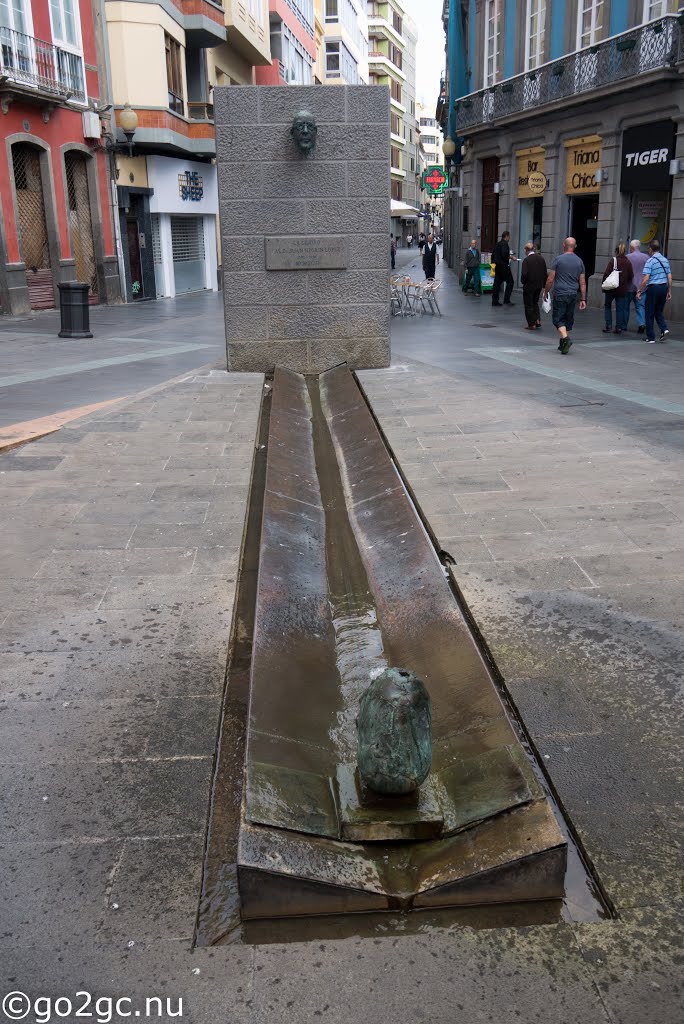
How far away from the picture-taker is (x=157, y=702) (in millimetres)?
3754

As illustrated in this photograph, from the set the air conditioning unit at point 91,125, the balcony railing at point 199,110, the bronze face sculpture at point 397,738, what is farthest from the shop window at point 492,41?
the bronze face sculpture at point 397,738

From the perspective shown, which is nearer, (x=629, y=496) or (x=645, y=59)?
(x=629, y=496)

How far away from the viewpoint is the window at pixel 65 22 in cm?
2227

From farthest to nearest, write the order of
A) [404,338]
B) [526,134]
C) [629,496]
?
[526,134], [404,338], [629,496]

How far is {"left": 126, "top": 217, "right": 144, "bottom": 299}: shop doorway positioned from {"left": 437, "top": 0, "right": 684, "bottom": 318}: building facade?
11.0 meters

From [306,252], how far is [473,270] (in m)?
16.3

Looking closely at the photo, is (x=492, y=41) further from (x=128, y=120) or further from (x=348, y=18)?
(x=348, y=18)

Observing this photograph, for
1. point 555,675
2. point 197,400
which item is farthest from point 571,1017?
point 197,400

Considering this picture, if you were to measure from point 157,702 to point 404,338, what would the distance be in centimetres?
1343

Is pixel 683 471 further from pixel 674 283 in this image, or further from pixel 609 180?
pixel 609 180

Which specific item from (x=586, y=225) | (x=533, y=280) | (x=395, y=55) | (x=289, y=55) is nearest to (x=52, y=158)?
(x=533, y=280)

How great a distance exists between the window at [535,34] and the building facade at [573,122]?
0.04m

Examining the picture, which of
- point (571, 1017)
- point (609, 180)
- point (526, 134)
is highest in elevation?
point (526, 134)

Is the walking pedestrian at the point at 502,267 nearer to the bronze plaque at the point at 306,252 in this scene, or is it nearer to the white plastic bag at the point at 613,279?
the white plastic bag at the point at 613,279
